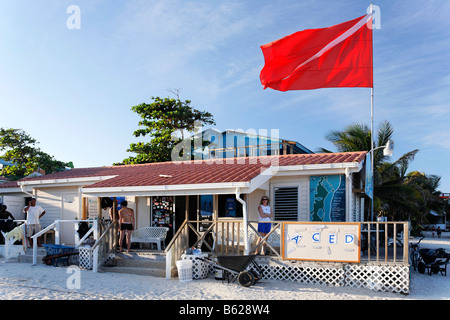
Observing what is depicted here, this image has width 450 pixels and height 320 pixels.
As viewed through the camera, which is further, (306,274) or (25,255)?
(25,255)

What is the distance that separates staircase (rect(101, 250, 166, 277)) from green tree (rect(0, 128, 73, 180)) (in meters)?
19.3

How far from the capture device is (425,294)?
28.4 ft

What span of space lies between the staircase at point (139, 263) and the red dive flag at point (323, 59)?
5887 mm

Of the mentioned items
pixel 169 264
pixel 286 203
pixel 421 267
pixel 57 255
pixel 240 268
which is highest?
pixel 286 203

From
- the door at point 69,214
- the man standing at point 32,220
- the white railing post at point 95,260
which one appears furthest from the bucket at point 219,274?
the door at point 69,214

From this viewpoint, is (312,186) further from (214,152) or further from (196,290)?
(214,152)

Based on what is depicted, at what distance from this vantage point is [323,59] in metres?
11.7

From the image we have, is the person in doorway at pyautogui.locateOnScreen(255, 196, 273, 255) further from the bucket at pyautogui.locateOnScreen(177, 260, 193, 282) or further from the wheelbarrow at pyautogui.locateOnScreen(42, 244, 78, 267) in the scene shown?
the wheelbarrow at pyautogui.locateOnScreen(42, 244, 78, 267)

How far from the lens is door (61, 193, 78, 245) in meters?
14.8

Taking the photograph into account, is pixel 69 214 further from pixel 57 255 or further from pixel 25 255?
pixel 57 255

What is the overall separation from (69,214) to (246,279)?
876 centimetres

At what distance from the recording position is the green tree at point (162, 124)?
27.4 metres

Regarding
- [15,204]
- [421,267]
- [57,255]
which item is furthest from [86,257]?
[421,267]
